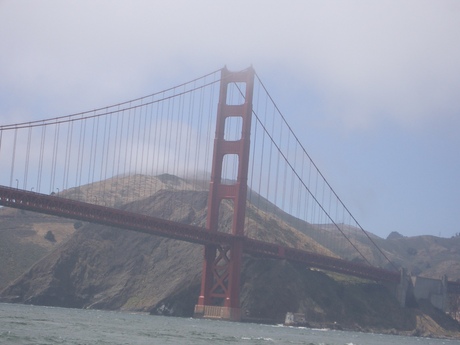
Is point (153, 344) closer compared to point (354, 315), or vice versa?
point (153, 344)

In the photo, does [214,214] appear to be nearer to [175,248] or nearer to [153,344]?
[175,248]

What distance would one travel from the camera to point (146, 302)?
119m

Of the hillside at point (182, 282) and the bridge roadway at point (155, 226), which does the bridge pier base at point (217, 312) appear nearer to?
the bridge roadway at point (155, 226)

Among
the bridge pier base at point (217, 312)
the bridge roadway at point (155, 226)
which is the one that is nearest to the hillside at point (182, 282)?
the bridge roadway at point (155, 226)

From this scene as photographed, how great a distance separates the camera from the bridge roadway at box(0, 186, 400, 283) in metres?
81.5

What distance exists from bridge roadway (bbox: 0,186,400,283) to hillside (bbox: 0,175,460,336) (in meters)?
4.58

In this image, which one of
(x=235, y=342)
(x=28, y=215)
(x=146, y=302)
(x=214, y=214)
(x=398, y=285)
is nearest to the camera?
(x=235, y=342)

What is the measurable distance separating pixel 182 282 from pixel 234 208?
908 inches

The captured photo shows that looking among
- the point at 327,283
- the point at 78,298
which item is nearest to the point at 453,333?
the point at 327,283

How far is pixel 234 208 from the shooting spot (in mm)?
97312

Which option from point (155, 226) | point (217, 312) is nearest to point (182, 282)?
point (217, 312)

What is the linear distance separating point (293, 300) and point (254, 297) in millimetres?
5440

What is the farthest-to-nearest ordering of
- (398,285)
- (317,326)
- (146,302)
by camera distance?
1. (398,285)
2. (146,302)
3. (317,326)

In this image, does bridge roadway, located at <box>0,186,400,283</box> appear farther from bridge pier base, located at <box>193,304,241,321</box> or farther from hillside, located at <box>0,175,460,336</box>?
bridge pier base, located at <box>193,304,241,321</box>
